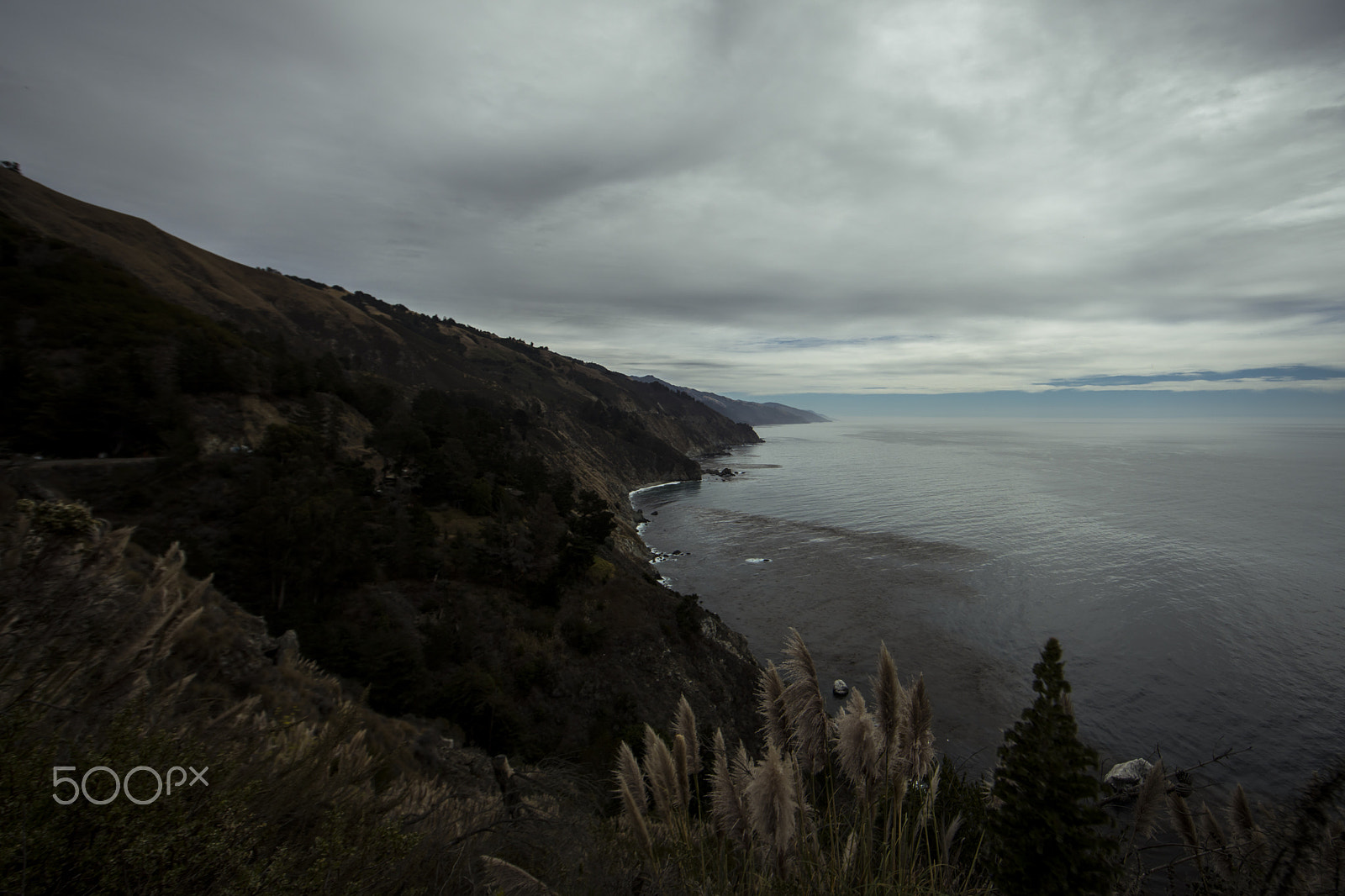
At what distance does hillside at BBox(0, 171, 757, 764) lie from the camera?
1980 cm

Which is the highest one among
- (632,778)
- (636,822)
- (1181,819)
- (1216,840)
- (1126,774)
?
(636,822)

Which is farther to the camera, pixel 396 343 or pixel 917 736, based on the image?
pixel 396 343

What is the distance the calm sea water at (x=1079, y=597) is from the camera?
24844mm

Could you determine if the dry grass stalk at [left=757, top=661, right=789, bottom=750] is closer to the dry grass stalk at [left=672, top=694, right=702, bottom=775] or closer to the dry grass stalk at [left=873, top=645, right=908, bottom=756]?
the dry grass stalk at [left=672, top=694, right=702, bottom=775]

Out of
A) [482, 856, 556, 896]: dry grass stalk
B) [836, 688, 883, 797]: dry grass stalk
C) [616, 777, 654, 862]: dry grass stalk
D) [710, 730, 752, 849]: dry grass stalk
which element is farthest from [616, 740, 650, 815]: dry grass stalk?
[836, 688, 883, 797]: dry grass stalk

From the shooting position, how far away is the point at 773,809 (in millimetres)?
4285

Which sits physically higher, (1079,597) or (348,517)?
(348,517)

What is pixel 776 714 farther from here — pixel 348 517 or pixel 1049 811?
pixel 348 517

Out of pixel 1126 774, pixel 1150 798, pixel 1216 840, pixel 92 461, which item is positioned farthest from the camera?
pixel 92 461

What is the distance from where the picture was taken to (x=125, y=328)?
1144 inches

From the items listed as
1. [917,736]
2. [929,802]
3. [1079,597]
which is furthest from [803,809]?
[1079,597]

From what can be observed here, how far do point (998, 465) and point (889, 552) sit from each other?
9285 centimetres
